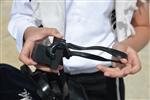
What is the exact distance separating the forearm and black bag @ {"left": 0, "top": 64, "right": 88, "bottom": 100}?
0.33 meters

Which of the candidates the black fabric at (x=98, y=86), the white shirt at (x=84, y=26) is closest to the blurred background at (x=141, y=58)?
the black fabric at (x=98, y=86)

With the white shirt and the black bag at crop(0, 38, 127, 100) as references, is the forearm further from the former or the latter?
the black bag at crop(0, 38, 127, 100)

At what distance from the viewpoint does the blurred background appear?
3.09 metres

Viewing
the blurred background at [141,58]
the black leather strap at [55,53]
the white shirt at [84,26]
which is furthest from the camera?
the blurred background at [141,58]

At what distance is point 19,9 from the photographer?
1.51 m

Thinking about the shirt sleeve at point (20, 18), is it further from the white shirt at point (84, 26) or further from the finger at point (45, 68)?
the finger at point (45, 68)

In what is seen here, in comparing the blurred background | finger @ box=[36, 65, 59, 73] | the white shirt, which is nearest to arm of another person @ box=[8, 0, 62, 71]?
the white shirt

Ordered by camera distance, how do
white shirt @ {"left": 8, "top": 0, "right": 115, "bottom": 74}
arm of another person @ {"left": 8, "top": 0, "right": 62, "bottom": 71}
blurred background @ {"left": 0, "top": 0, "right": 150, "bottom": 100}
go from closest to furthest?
1. arm of another person @ {"left": 8, "top": 0, "right": 62, "bottom": 71}
2. white shirt @ {"left": 8, "top": 0, "right": 115, "bottom": 74}
3. blurred background @ {"left": 0, "top": 0, "right": 150, "bottom": 100}

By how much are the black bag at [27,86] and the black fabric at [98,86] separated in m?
0.30

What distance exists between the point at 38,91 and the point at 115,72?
21 centimetres

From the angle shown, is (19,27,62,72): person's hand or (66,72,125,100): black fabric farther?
(66,72,125,100): black fabric

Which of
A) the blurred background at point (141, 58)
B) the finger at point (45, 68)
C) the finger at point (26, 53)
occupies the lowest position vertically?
the blurred background at point (141, 58)

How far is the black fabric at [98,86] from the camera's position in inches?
59.5

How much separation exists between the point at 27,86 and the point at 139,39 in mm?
501
